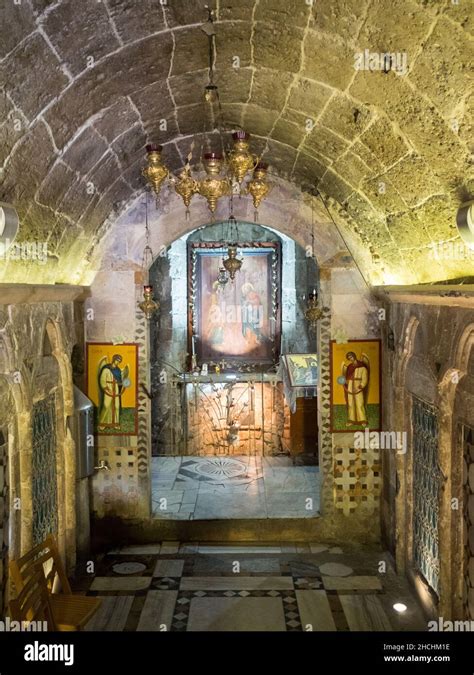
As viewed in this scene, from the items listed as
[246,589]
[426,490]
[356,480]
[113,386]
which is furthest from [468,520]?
[113,386]

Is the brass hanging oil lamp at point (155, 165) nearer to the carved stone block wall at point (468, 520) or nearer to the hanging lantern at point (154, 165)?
the hanging lantern at point (154, 165)

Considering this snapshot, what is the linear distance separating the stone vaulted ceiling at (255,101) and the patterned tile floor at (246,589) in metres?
3.32

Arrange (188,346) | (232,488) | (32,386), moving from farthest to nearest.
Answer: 1. (188,346)
2. (232,488)
3. (32,386)

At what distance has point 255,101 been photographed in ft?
17.2

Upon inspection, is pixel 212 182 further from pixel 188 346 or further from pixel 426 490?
pixel 188 346

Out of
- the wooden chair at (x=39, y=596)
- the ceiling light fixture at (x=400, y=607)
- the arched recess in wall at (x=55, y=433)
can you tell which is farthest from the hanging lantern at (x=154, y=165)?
the ceiling light fixture at (x=400, y=607)

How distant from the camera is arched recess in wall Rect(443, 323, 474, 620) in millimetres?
4516

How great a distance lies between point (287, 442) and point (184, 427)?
2010 mm

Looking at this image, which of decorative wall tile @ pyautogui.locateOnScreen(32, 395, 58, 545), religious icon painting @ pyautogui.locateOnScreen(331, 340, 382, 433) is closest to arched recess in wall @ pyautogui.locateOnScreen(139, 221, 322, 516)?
religious icon painting @ pyautogui.locateOnScreen(331, 340, 382, 433)

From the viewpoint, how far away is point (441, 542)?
4969 mm

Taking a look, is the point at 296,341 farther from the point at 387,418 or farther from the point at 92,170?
the point at 92,170

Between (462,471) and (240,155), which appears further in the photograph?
(462,471)

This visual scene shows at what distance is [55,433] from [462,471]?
4108 millimetres

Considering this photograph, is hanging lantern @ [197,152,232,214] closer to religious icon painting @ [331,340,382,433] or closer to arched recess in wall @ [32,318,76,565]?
arched recess in wall @ [32,318,76,565]
